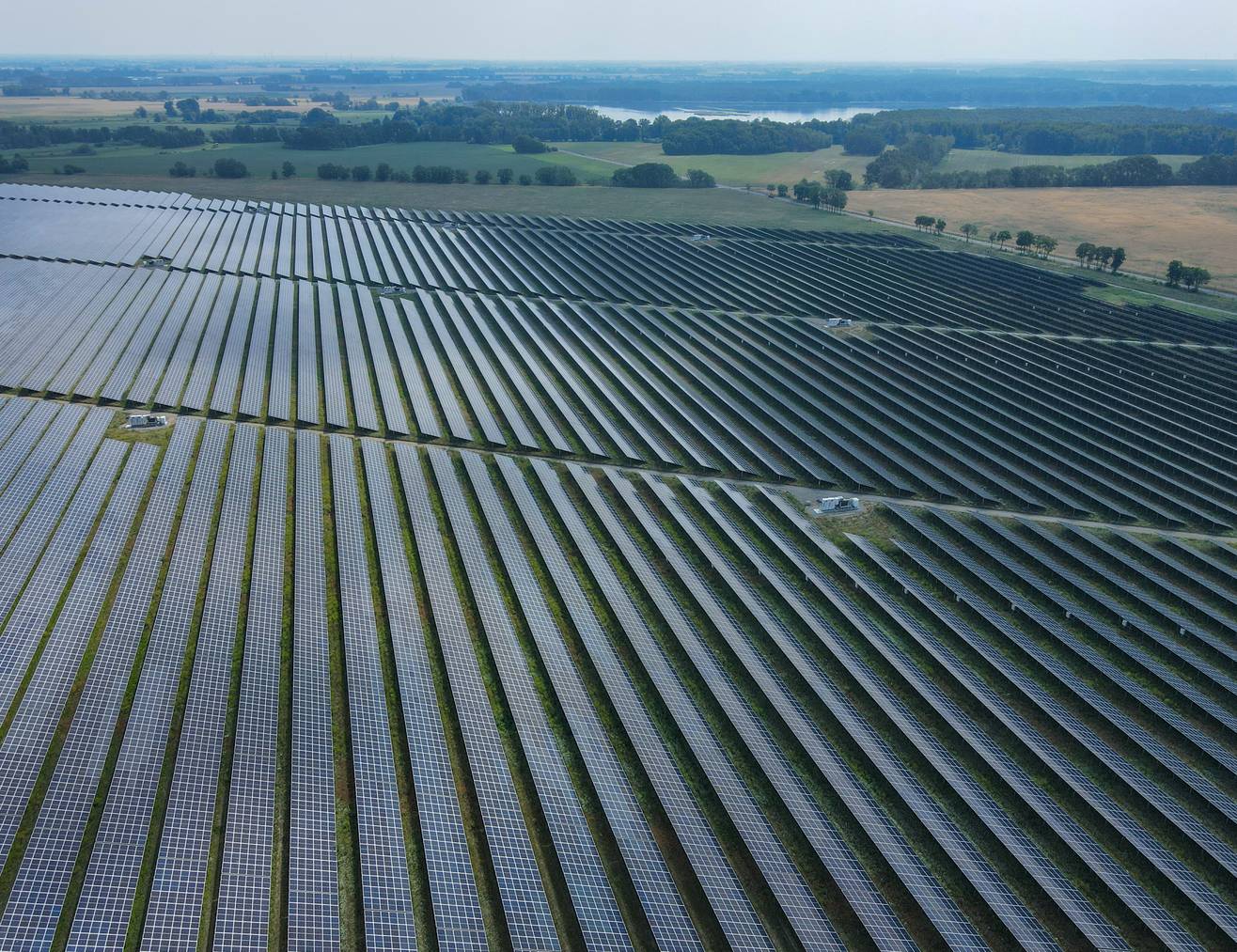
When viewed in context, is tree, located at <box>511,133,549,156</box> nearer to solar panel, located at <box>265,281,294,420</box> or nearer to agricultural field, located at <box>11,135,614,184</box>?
agricultural field, located at <box>11,135,614,184</box>

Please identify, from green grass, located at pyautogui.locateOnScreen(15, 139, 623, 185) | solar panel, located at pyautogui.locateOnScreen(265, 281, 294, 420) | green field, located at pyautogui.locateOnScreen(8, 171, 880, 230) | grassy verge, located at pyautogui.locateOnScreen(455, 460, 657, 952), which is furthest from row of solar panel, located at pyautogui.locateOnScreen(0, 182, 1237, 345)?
grassy verge, located at pyautogui.locateOnScreen(455, 460, 657, 952)

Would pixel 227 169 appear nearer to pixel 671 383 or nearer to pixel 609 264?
pixel 609 264

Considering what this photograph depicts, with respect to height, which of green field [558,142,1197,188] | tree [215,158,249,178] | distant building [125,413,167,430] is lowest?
distant building [125,413,167,430]

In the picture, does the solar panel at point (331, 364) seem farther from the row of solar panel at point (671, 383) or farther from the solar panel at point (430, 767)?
the solar panel at point (430, 767)

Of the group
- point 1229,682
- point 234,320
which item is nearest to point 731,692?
point 1229,682

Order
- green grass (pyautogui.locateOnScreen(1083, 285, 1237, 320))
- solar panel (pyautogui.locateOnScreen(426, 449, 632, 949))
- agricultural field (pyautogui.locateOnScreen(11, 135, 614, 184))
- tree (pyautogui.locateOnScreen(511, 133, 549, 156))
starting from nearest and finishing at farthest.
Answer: solar panel (pyautogui.locateOnScreen(426, 449, 632, 949)), green grass (pyautogui.locateOnScreen(1083, 285, 1237, 320)), agricultural field (pyautogui.locateOnScreen(11, 135, 614, 184)), tree (pyautogui.locateOnScreen(511, 133, 549, 156))

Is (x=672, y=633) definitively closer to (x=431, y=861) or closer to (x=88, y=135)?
(x=431, y=861)

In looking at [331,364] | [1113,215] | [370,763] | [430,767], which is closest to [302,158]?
[331,364]

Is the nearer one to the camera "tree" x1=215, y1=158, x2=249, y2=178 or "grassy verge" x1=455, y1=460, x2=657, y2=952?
"grassy verge" x1=455, y1=460, x2=657, y2=952
